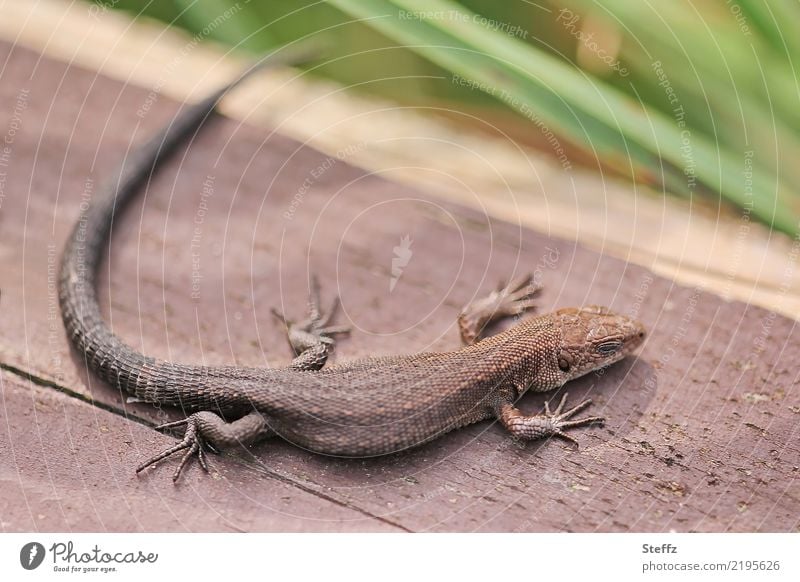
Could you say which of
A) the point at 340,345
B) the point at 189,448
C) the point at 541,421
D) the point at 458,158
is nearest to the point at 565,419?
the point at 541,421

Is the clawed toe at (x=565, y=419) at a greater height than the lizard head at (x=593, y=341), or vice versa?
the lizard head at (x=593, y=341)

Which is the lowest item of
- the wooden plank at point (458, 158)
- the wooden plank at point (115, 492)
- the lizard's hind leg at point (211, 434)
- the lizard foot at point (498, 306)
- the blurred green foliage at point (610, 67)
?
the wooden plank at point (115, 492)

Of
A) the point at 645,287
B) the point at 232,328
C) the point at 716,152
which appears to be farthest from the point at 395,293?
the point at 716,152

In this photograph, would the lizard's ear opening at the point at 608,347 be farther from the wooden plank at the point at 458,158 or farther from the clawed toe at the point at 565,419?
the wooden plank at the point at 458,158

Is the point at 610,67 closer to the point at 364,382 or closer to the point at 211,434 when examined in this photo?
the point at 364,382

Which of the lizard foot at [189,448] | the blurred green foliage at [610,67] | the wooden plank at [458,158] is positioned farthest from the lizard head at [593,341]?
the lizard foot at [189,448]

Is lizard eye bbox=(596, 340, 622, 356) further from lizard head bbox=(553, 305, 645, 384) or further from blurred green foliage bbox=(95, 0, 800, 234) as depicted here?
blurred green foliage bbox=(95, 0, 800, 234)
